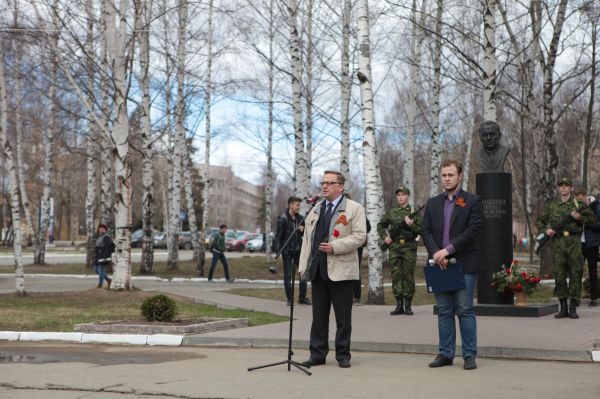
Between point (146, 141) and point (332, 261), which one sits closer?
point (332, 261)

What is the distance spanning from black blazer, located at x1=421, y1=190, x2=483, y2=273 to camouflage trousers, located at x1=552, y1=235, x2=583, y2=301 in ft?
17.0

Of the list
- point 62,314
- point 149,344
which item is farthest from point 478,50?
point 149,344

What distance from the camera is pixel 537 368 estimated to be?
8.70 metres

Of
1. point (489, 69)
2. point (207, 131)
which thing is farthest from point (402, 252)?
point (207, 131)

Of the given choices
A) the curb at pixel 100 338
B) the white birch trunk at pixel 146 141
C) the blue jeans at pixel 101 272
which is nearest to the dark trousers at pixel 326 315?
the curb at pixel 100 338

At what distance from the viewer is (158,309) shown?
12836 millimetres

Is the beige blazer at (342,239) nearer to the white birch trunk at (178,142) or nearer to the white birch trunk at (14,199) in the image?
the white birch trunk at (14,199)

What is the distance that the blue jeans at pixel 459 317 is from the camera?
8781 millimetres

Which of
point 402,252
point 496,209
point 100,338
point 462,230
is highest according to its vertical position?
point 496,209

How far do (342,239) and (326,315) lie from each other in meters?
0.92

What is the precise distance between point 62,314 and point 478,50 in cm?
2230

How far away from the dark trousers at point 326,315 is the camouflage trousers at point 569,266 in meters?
5.98

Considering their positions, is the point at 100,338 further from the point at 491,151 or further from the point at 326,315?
the point at 491,151

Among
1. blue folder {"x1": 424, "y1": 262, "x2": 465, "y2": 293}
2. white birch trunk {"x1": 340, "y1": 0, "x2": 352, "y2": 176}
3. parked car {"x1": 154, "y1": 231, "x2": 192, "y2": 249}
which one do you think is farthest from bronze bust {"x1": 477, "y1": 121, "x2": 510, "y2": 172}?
parked car {"x1": 154, "y1": 231, "x2": 192, "y2": 249}
